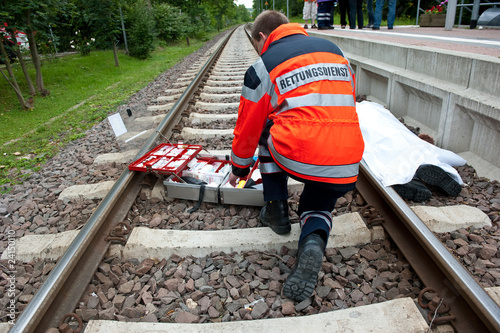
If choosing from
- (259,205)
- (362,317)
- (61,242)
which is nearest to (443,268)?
(362,317)

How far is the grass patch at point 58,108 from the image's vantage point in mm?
4714

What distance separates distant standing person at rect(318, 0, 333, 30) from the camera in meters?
10.4

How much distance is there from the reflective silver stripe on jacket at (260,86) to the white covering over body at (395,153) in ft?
4.54

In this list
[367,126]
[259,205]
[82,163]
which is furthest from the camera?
[82,163]

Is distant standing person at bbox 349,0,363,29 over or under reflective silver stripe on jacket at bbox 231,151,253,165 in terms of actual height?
over

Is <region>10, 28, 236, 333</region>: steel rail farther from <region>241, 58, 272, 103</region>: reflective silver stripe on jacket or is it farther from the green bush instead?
the green bush

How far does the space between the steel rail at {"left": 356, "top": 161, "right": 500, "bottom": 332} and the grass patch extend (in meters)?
3.60

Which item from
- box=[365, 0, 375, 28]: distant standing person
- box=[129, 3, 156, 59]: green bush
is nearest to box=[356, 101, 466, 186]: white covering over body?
box=[365, 0, 375, 28]: distant standing person

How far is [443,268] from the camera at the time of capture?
78.8 inches

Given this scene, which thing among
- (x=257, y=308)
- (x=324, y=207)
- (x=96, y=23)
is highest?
(x=96, y=23)

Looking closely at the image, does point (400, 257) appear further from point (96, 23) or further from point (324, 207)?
point (96, 23)

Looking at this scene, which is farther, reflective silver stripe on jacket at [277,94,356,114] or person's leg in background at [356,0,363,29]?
person's leg in background at [356,0,363,29]

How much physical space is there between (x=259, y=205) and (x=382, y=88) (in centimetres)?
343

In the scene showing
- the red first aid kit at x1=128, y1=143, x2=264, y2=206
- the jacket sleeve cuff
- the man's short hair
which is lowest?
the red first aid kit at x1=128, y1=143, x2=264, y2=206
